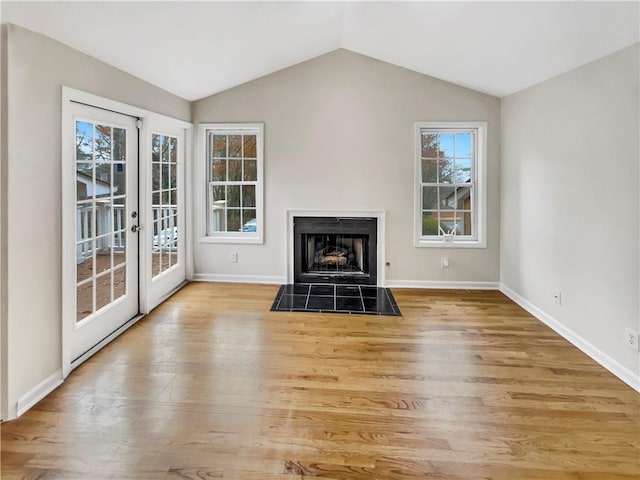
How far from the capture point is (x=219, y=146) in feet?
17.4

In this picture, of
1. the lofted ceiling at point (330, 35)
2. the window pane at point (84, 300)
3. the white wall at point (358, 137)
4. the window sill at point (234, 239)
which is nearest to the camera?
the lofted ceiling at point (330, 35)

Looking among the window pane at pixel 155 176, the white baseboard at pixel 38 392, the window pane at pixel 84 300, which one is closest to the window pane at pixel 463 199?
the window pane at pixel 155 176

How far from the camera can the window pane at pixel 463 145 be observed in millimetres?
5059

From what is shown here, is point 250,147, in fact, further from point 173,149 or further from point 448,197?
point 448,197

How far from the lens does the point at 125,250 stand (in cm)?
374

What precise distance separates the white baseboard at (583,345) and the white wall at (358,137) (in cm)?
90

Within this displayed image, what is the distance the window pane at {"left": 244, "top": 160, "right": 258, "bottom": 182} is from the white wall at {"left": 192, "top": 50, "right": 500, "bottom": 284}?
0.67ft

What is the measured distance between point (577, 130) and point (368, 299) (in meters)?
2.50

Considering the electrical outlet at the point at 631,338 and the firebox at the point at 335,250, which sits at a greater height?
the firebox at the point at 335,250

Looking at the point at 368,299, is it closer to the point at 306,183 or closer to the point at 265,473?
the point at 306,183

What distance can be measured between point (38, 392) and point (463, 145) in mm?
4749

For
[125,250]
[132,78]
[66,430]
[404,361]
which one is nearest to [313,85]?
[132,78]

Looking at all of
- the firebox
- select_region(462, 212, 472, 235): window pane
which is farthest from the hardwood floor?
select_region(462, 212, 472, 235): window pane

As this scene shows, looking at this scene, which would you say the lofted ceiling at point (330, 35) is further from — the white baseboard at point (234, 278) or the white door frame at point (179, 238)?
the white baseboard at point (234, 278)
